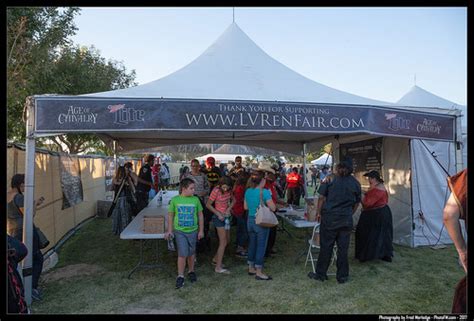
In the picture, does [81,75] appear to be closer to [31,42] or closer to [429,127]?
[31,42]

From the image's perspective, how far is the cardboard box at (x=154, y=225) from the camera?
4715 mm

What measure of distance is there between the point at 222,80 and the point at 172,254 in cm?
308

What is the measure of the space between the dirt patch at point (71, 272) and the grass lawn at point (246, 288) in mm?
13

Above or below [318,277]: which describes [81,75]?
above

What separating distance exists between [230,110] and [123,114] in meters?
1.35

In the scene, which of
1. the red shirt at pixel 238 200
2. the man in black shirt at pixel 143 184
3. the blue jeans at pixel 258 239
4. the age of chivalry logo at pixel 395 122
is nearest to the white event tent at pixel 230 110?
the age of chivalry logo at pixel 395 122

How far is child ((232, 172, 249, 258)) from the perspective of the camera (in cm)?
571

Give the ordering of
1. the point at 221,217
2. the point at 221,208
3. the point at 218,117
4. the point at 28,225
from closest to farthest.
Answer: the point at 28,225, the point at 218,117, the point at 221,217, the point at 221,208

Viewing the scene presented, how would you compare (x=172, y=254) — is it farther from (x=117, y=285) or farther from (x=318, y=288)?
(x=318, y=288)

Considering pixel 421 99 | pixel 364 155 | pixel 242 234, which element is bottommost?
pixel 242 234

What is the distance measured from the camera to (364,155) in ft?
26.9

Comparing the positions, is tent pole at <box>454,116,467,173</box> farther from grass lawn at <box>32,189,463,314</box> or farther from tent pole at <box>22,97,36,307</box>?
tent pole at <box>22,97,36,307</box>

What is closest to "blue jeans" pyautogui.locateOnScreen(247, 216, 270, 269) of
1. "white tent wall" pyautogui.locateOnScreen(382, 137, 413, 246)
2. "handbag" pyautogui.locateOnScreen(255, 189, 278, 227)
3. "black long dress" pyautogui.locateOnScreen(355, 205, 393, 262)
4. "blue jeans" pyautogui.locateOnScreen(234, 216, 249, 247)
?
"handbag" pyautogui.locateOnScreen(255, 189, 278, 227)

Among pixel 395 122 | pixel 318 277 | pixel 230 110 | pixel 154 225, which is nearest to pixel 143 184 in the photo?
pixel 154 225
